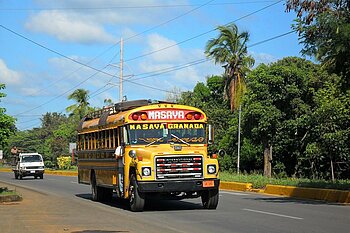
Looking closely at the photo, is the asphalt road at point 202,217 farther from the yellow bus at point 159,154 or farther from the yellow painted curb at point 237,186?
the yellow painted curb at point 237,186

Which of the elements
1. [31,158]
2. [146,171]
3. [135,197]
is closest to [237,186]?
[135,197]

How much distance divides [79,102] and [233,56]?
93.5ft

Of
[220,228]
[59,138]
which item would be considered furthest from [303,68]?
[59,138]

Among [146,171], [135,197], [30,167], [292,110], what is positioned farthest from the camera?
[30,167]

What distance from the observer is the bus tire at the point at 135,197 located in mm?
16194

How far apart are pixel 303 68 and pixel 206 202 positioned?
28694 mm

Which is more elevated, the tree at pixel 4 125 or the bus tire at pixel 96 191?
the tree at pixel 4 125

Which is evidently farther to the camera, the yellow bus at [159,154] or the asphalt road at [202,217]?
the yellow bus at [159,154]

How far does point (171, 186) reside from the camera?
15.8m

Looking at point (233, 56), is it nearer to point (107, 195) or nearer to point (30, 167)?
point (30, 167)

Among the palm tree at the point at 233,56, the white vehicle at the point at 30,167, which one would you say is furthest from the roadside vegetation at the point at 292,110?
the white vehicle at the point at 30,167

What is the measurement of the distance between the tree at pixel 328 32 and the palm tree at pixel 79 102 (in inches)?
2267

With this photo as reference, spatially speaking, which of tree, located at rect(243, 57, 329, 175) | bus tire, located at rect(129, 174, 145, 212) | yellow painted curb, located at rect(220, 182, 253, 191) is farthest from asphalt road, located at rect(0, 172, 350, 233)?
tree, located at rect(243, 57, 329, 175)

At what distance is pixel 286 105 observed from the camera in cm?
4072
